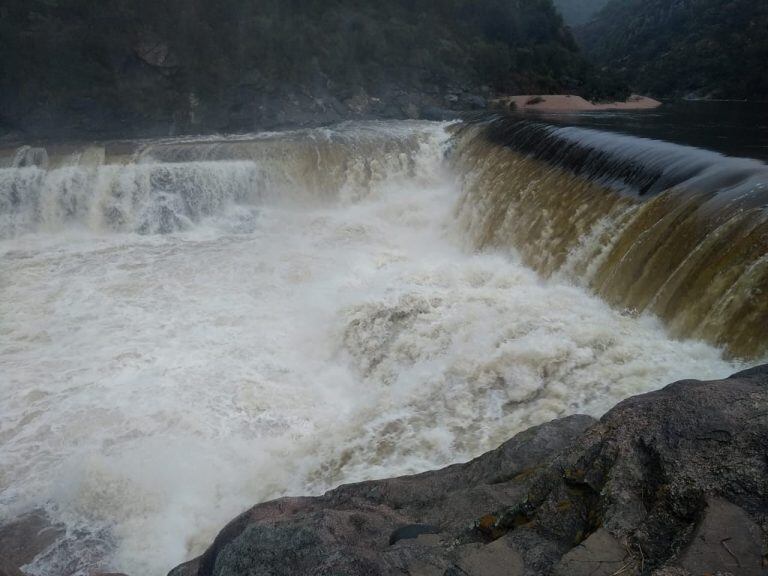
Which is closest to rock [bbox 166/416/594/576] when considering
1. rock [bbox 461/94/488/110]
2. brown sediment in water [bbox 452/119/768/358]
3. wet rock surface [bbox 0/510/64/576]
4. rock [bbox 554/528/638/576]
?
rock [bbox 554/528/638/576]

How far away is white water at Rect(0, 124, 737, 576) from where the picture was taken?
15.0 ft

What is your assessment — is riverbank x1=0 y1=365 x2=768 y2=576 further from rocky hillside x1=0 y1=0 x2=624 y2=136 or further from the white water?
rocky hillside x1=0 y1=0 x2=624 y2=136

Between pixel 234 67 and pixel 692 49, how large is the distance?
121 ft

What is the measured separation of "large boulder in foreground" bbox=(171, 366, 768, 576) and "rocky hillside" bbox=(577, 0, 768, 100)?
1380 inches

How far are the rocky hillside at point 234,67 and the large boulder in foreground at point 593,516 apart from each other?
1893 centimetres

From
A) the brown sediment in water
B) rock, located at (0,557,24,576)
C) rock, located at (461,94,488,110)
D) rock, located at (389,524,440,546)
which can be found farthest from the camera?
rock, located at (461,94,488,110)

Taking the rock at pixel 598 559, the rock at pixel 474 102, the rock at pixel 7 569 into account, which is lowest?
the rock at pixel 7 569

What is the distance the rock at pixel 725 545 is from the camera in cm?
181

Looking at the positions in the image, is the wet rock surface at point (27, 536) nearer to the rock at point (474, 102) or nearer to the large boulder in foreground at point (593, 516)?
the large boulder in foreground at point (593, 516)

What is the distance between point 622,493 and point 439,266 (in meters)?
6.46

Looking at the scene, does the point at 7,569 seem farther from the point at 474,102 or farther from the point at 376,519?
the point at 474,102

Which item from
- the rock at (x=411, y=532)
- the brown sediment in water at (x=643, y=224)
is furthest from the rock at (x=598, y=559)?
the brown sediment in water at (x=643, y=224)

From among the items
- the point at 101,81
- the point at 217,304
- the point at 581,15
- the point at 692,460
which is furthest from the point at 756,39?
the point at 581,15

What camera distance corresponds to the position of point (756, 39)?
119 feet
